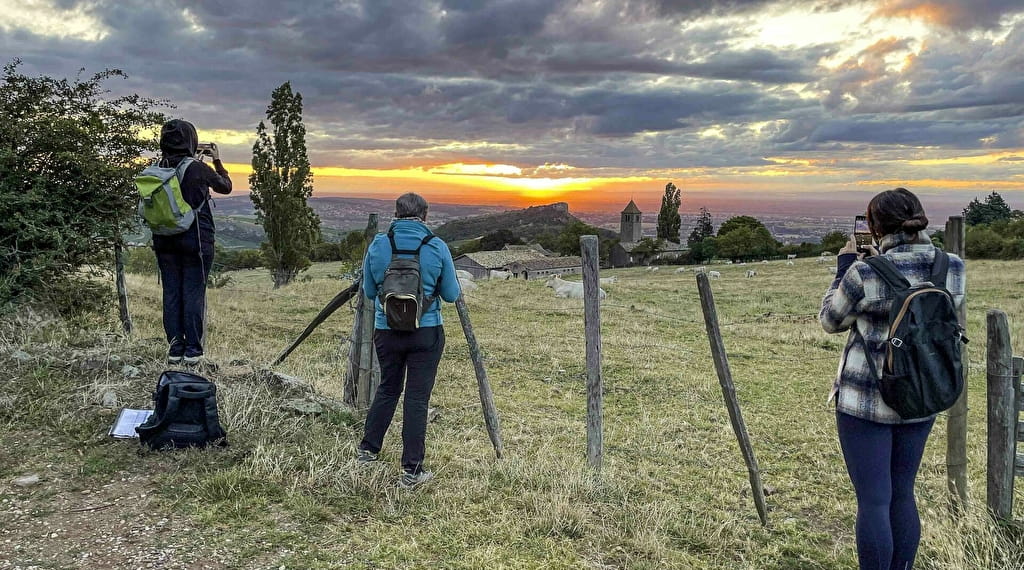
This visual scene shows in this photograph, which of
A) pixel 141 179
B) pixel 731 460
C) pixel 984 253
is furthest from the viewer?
pixel 984 253

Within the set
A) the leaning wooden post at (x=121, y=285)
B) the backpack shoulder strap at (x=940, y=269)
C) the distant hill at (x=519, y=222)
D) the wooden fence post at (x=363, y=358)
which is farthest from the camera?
the distant hill at (x=519, y=222)

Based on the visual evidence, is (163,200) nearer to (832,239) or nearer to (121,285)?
(121,285)

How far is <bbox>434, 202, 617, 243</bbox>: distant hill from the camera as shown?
6019 inches

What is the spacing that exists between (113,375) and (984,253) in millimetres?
61035

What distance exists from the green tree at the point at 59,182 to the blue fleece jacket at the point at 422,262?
5064 mm

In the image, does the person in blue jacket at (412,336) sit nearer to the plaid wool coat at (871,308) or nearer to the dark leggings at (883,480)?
the plaid wool coat at (871,308)

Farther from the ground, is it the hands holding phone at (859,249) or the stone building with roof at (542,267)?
the hands holding phone at (859,249)

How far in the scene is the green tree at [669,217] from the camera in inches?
3807

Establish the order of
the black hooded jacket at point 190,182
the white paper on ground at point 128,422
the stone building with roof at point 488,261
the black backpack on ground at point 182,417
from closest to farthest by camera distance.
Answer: the black backpack on ground at point 182,417 → the white paper on ground at point 128,422 → the black hooded jacket at point 190,182 → the stone building with roof at point 488,261

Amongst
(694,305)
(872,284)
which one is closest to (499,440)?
(872,284)

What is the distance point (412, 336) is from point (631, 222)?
120m

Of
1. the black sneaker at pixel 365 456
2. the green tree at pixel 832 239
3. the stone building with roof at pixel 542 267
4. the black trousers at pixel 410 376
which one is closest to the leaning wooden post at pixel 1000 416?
the black trousers at pixel 410 376

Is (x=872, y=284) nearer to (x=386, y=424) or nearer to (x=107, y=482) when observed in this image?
(x=386, y=424)

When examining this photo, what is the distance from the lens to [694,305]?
24.8 meters
